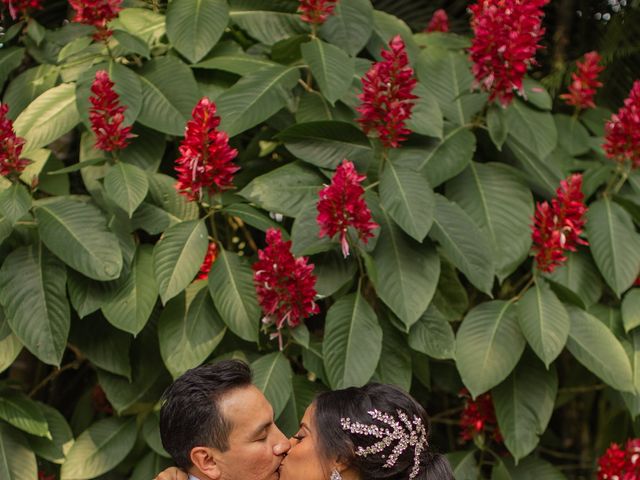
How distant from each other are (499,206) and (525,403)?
0.58 metres

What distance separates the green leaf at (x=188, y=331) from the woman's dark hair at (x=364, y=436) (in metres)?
0.81

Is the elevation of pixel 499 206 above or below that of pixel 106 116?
below

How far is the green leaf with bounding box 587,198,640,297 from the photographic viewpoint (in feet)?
11.2

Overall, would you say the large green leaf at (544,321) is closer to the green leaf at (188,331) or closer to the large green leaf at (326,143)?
the large green leaf at (326,143)

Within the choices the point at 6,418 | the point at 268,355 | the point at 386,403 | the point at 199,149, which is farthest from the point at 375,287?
the point at 6,418

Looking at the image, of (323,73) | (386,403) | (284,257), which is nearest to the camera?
(386,403)

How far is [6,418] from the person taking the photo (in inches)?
128

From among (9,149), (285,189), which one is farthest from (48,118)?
(285,189)

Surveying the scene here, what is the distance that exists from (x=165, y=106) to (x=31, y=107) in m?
0.40

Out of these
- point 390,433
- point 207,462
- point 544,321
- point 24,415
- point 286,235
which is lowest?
point 24,415

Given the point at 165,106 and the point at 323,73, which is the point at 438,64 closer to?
the point at 323,73

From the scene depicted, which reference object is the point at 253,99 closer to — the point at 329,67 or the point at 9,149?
the point at 329,67

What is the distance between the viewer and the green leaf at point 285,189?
130 inches

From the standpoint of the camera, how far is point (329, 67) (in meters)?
3.45
